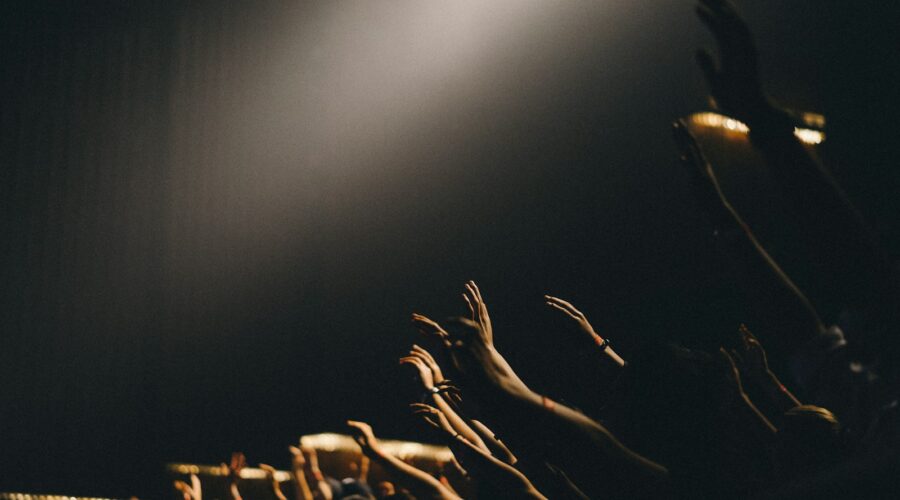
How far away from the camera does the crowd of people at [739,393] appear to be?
4.66 feet

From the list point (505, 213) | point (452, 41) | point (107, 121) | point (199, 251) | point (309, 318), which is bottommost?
point (309, 318)

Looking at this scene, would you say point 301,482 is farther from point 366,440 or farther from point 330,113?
point 330,113

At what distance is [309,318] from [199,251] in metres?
0.84

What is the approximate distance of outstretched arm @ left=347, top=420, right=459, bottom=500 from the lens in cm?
232

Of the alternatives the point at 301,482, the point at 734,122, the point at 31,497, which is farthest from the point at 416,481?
the point at 31,497

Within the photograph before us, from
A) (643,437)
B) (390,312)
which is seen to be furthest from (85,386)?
(643,437)

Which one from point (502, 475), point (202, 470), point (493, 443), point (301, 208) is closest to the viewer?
point (502, 475)

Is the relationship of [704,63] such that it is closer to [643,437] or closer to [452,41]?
[643,437]

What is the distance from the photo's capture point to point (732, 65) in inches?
55.1

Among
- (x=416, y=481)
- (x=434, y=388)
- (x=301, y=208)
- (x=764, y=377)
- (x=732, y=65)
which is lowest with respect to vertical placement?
(x=416, y=481)

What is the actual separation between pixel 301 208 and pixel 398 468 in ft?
10.7

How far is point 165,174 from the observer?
213 inches

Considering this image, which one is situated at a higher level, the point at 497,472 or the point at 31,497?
the point at 497,472

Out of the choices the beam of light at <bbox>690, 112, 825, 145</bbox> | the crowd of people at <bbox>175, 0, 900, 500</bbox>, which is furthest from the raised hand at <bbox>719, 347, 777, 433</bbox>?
the beam of light at <bbox>690, 112, 825, 145</bbox>
